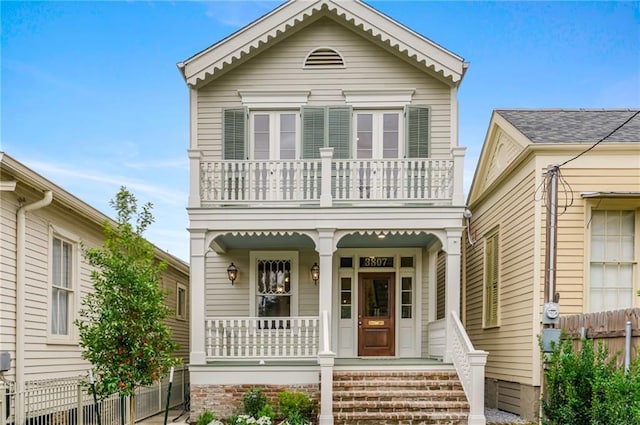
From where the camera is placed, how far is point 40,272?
10445 mm

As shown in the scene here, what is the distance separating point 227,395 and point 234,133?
5.44 m

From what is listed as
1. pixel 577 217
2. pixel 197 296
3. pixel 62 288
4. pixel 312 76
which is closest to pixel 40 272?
pixel 62 288

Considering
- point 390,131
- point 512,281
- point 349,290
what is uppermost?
point 390,131

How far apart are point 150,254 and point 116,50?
14.1 meters

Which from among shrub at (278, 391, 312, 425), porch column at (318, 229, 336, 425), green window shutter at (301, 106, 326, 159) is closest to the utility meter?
porch column at (318, 229, 336, 425)

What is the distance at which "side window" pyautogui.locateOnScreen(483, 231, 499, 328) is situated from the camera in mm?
13461

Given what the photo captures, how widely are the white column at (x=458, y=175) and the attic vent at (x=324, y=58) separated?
3.56 meters

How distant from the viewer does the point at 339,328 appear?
43.9 ft

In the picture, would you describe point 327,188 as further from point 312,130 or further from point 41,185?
point 41,185

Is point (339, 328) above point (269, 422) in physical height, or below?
above

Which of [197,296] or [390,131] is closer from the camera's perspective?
[197,296]

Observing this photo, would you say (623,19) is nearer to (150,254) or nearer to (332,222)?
(332,222)

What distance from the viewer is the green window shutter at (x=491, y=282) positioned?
13.5 metres

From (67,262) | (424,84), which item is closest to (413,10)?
(424,84)
